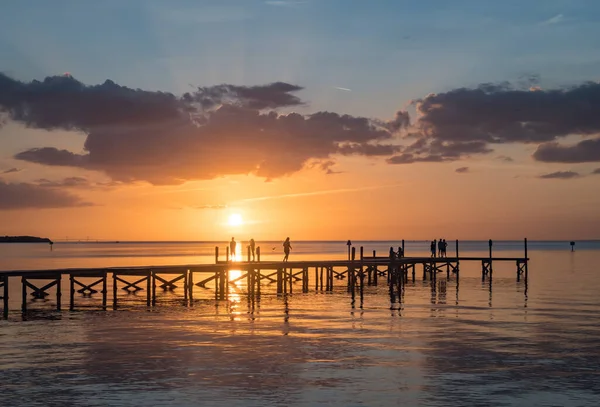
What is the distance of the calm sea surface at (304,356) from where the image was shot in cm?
2000

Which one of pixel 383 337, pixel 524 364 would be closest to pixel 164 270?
pixel 383 337

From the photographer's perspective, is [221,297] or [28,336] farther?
[221,297]

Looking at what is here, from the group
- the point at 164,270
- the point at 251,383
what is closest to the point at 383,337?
the point at 251,383

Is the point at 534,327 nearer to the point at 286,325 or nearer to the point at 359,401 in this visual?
the point at 286,325

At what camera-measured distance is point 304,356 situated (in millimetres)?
25984

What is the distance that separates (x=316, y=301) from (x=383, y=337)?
65.8 feet

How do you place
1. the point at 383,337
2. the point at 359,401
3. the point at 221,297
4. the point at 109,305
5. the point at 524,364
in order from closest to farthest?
the point at 359,401, the point at 524,364, the point at 383,337, the point at 109,305, the point at 221,297

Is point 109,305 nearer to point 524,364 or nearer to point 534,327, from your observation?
point 534,327

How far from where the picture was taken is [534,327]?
3453 cm

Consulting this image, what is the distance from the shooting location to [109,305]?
1907 inches

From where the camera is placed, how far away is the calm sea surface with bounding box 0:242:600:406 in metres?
20.0

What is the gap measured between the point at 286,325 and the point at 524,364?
13582 mm

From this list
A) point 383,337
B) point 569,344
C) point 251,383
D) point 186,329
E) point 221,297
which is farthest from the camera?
point 221,297

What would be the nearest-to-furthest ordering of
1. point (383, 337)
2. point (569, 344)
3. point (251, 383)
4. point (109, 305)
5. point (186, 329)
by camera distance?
point (251, 383) < point (569, 344) < point (383, 337) < point (186, 329) < point (109, 305)
